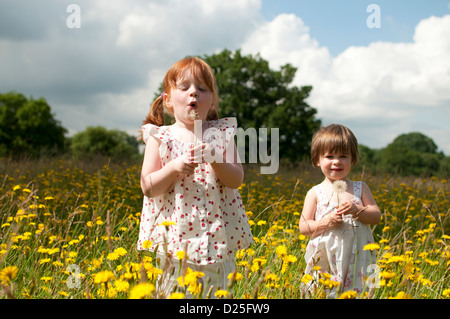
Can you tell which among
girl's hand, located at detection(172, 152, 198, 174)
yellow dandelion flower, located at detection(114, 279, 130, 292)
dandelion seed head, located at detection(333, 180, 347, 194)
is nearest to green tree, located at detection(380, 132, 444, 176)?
dandelion seed head, located at detection(333, 180, 347, 194)

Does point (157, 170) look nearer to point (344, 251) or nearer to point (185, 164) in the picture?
point (185, 164)

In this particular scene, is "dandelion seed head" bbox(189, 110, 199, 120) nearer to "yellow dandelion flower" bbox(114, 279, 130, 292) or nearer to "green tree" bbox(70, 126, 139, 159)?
"yellow dandelion flower" bbox(114, 279, 130, 292)

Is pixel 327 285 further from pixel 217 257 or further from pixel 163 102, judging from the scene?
pixel 163 102

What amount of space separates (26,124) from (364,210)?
124 feet

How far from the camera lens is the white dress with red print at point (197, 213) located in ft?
7.00

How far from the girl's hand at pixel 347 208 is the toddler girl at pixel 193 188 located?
21.8 inches

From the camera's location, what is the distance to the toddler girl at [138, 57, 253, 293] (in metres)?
2.11

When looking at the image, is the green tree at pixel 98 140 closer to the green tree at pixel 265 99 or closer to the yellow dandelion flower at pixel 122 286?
the green tree at pixel 265 99

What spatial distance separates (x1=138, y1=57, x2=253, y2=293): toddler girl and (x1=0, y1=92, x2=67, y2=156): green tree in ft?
115

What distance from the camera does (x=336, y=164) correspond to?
248 centimetres

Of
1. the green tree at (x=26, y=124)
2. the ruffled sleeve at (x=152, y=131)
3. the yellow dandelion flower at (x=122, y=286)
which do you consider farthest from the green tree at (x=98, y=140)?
the yellow dandelion flower at (x=122, y=286)

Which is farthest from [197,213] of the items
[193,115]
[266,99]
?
[266,99]
